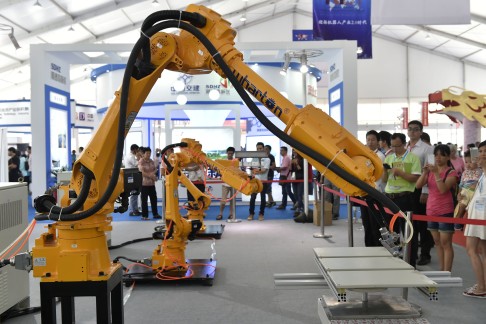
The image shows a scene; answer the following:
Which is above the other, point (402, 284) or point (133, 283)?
point (402, 284)

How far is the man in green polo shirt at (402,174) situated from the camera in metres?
5.11

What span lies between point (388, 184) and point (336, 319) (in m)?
3.35

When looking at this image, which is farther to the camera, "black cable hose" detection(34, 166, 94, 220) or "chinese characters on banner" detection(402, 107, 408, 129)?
"chinese characters on banner" detection(402, 107, 408, 129)

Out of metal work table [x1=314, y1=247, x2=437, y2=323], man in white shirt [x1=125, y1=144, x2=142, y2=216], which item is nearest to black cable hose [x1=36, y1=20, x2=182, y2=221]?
metal work table [x1=314, y1=247, x2=437, y2=323]

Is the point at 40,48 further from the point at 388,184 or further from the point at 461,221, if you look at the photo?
the point at 461,221

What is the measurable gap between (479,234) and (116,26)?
1836cm

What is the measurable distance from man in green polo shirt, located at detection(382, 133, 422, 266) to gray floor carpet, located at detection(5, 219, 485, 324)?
983mm

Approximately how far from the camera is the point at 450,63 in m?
25.7

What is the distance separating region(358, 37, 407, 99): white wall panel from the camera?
26.1 m

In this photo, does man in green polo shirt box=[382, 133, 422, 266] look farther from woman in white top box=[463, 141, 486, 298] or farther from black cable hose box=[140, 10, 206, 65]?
black cable hose box=[140, 10, 206, 65]

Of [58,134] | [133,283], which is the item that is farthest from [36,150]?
[133,283]

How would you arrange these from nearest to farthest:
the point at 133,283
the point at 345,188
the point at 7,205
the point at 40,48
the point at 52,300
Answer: the point at 345,188 → the point at 52,300 → the point at 7,205 → the point at 133,283 → the point at 40,48

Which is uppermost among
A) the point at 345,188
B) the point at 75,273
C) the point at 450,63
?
the point at 450,63

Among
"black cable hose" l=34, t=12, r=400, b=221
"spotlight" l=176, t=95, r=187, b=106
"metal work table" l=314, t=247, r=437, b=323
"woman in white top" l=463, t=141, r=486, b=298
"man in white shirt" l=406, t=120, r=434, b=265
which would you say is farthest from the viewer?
"spotlight" l=176, t=95, r=187, b=106
